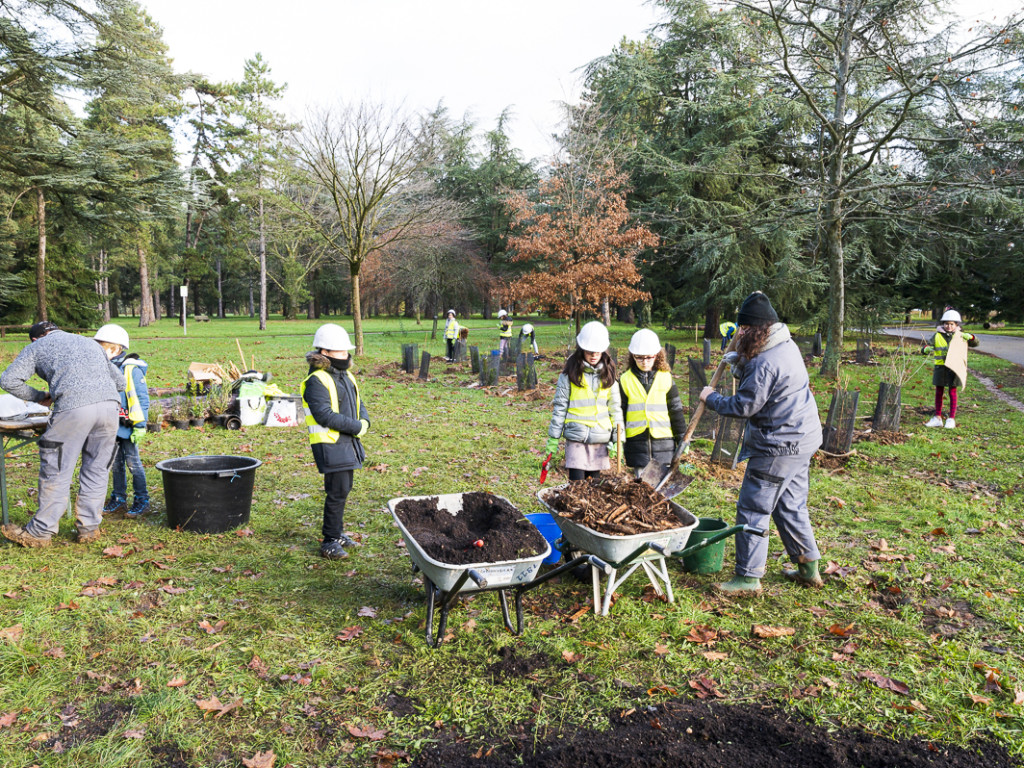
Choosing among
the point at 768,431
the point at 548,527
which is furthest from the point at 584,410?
the point at 768,431

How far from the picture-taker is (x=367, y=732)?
10.5 ft

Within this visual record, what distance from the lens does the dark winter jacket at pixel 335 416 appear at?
16.5 ft

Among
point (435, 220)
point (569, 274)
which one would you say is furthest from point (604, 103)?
point (569, 274)

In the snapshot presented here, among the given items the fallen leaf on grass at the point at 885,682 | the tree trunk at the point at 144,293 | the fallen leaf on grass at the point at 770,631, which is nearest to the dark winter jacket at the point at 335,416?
the fallen leaf on grass at the point at 770,631

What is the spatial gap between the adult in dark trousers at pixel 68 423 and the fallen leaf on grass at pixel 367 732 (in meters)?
3.55

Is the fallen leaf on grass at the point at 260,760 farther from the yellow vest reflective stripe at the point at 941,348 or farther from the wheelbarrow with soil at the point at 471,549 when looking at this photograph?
the yellow vest reflective stripe at the point at 941,348

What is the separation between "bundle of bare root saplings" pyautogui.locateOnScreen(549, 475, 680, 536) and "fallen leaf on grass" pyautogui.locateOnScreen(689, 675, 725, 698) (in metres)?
0.86

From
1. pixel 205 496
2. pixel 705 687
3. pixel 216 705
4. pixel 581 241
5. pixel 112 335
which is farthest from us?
pixel 581 241

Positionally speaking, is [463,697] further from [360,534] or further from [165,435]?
[165,435]

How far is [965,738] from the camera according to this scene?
3162 millimetres

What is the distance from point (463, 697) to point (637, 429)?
2764 mm

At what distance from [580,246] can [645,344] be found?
52.6 ft

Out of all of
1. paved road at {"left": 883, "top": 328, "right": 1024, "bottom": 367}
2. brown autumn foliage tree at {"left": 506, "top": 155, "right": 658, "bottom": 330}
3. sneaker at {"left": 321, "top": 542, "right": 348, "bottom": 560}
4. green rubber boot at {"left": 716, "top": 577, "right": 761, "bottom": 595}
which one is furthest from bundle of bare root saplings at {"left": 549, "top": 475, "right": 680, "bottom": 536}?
paved road at {"left": 883, "top": 328, "right": 1024, "bottom": 367}

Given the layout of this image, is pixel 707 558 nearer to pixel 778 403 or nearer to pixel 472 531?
pixel 778 403
